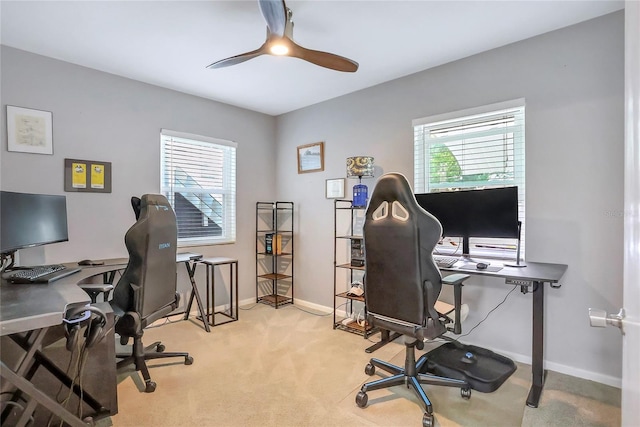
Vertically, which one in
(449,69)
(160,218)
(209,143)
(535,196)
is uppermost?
(449,69)

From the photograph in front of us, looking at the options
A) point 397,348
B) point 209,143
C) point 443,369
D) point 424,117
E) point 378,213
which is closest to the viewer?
point 378,213

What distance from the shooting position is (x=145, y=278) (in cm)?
209

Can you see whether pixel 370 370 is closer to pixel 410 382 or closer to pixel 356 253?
pixel 410 382

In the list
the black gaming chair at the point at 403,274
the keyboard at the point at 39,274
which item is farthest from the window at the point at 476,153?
the keyboard at the point at 39,274

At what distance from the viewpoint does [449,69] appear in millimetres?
2883

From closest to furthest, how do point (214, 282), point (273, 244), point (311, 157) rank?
point (214, 282), point (311, 157), point (273, 244)

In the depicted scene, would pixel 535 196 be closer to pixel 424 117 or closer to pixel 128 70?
pixel 424 117

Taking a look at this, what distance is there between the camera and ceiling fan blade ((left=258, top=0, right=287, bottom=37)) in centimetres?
163

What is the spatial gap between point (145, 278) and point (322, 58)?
1874mm

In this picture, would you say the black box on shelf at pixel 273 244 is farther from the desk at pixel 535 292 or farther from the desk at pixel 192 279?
the desk at pixel 535 292

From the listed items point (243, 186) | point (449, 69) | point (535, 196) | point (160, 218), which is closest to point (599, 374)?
point (535, 196)

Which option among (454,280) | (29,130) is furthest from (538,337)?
(29,130)

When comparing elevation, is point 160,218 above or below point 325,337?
above

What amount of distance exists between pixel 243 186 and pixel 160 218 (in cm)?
193
